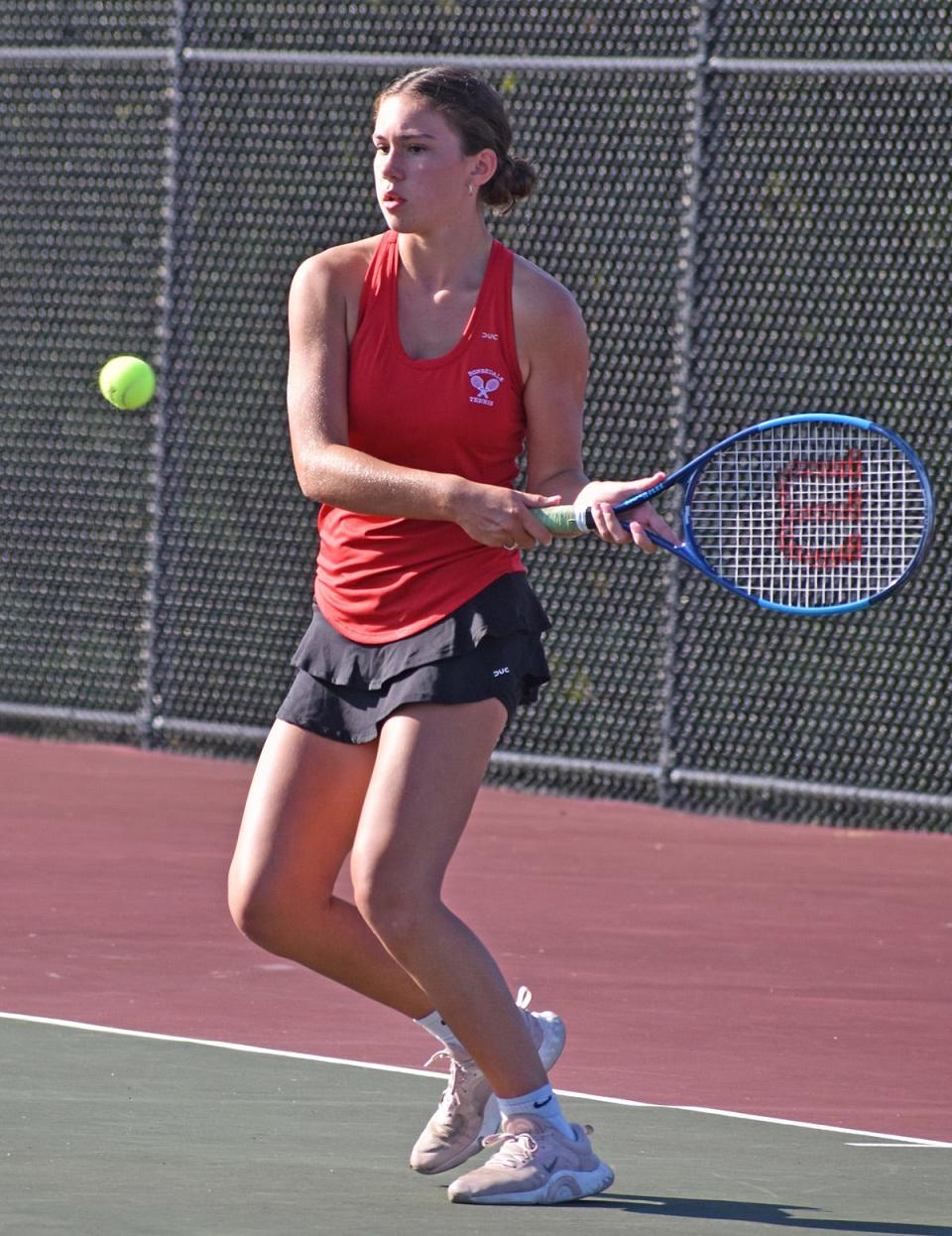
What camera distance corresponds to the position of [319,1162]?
4227mm

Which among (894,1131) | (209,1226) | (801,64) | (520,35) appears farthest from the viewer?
(520,35)

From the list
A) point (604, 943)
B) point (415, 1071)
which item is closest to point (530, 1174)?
point (415, 1071)

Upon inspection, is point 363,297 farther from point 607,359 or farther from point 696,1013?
point 607,359

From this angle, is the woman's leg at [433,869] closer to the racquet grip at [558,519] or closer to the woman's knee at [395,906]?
the woman's knee at [395,906]

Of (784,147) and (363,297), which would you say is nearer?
(363,297)

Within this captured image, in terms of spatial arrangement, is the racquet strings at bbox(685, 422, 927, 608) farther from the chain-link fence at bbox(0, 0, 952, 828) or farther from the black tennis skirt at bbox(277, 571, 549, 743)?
the chain-link fence at bbox(0, 0, 952, 828)

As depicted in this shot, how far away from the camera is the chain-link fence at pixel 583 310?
8.80 meters

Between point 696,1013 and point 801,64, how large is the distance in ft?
13.3

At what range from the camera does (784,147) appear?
29.4ft

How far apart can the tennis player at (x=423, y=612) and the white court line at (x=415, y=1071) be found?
0.76 meters

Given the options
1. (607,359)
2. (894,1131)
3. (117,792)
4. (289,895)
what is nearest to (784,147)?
(607,359)

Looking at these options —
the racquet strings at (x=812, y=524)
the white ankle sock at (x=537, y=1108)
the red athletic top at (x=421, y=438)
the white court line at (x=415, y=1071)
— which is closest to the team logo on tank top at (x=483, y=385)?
the red athletic top at (x=421, y=438)

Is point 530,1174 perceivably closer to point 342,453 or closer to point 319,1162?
point 319,1162

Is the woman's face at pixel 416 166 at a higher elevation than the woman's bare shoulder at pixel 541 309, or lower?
higher
